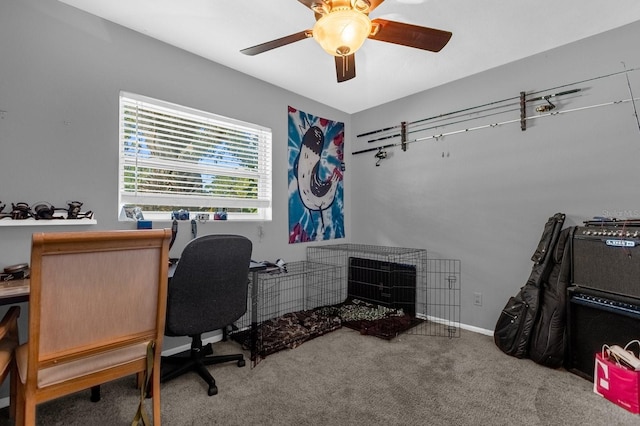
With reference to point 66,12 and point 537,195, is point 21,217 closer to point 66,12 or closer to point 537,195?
point 66,12

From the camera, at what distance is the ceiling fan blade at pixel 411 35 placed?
5.27 ft

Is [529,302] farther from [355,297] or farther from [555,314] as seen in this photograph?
[355,297]

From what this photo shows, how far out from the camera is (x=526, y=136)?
272cm

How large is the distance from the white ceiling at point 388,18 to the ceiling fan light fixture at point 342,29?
0.67 m

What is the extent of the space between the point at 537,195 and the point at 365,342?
6.46ft

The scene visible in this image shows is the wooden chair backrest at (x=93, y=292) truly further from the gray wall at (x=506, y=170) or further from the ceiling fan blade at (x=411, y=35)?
the gray wall at (x=506, y=170)

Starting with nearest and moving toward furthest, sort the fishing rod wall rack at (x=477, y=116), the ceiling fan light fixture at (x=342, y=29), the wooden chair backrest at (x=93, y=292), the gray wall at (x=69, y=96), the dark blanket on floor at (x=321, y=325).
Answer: the wooden chair backrest at (x=93, y=292), the ceiling fan light fixture at (x=342, y=29), the gray wall at (x=69, y=96), the fishing rod wall rack at (x=477, y=116), the dark blanket on floor at (x=321, y=325)

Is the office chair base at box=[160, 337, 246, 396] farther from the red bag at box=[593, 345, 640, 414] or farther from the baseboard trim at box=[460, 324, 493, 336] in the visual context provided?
the red bag at box=[593, 345, 640, 414]

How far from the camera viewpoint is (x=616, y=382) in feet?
5.95

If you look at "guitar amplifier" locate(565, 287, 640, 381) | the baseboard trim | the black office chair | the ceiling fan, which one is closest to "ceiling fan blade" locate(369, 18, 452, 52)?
the ceiling fan

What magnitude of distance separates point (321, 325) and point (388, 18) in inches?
105

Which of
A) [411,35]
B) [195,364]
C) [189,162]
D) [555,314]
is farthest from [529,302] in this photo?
[189,162]

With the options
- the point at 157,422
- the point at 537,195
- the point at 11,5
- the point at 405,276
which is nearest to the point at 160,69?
the point at 11,5

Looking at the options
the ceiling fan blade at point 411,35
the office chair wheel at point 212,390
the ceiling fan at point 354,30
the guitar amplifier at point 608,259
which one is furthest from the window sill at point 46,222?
the guitar amplifier at point 608,259
